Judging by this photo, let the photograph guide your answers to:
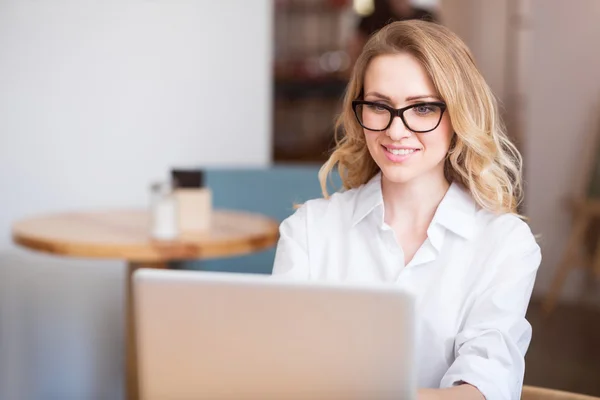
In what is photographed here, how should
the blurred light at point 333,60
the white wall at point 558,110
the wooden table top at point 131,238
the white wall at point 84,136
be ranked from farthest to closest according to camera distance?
the blurred light at point 333,60 < the white wall at point 558,110 < the white wall at point 84,136 < the wooden table top at point 131,238

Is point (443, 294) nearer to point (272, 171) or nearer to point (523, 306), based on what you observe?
point (523, 306)

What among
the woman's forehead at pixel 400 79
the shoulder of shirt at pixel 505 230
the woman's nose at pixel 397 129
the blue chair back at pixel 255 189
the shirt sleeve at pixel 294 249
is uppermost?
the woman's forehead at pixel 400 79

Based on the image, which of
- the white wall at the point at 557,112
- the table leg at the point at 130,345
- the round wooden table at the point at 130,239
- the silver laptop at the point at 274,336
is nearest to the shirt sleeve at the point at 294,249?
the silver laptop at the point at 274,336

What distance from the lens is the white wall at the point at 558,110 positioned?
177 inches

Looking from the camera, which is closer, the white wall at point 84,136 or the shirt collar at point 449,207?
the shirt collar at point 449,207

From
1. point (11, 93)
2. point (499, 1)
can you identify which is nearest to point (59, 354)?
point (11, 93)

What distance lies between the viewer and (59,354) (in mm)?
3162

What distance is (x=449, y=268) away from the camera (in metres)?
1.39

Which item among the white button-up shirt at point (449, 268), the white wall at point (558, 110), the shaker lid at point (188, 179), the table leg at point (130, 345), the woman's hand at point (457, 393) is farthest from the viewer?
the white wall at point (558, 110)

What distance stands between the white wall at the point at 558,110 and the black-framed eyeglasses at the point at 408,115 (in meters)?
3.41

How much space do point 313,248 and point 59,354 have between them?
199 centimetres

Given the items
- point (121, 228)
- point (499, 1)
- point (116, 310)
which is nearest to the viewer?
point (121, 228)

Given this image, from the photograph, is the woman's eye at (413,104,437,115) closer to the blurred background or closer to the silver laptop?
the silver laptop

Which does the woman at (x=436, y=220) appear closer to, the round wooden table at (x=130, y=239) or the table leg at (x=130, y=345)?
the round wooden table at (x=130, y=239)
